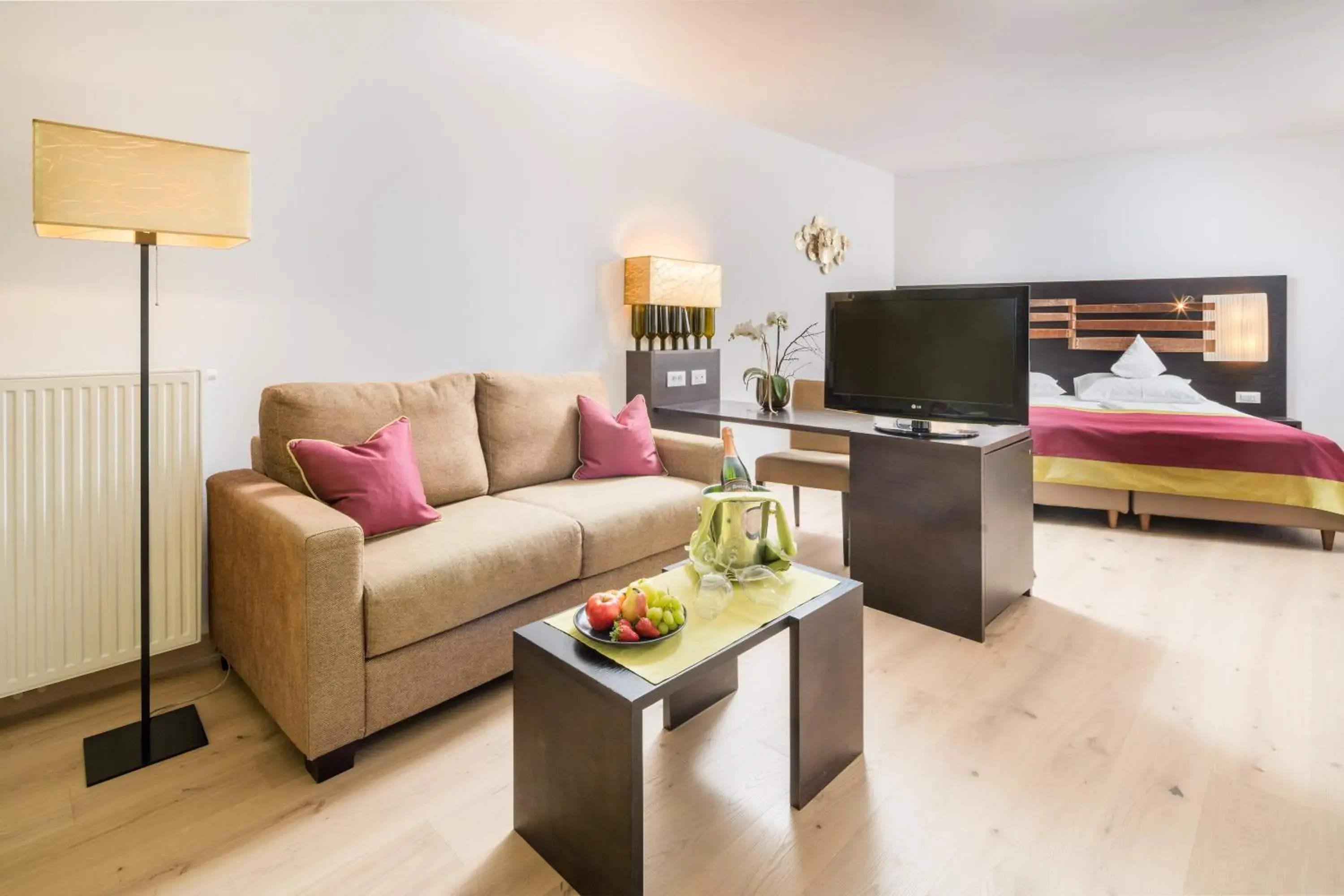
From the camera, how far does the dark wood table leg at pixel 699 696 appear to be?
201 centimetres

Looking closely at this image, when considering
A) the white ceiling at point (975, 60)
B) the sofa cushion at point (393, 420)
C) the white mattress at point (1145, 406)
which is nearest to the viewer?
the sofa cushion at point (393, 420)

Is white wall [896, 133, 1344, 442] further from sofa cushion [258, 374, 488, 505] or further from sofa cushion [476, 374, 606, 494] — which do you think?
sofa cushion [258, 374, 488, 505]

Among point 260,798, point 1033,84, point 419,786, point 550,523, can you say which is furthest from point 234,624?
point 1033,84

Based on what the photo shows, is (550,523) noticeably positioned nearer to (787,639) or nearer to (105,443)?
(787,639)

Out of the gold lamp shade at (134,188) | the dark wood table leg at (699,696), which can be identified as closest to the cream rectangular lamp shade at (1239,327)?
the dark wood table leg at (699,696)

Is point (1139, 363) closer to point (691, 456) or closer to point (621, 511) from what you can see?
point (691, 456)

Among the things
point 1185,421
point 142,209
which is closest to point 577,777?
point 142,209

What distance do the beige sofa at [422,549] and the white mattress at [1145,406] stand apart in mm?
3009

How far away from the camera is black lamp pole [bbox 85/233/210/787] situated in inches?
71.8

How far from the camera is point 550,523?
232 cm

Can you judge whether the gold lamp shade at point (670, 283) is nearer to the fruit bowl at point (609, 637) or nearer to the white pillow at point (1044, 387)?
the fruit bowl at point (609, 637)

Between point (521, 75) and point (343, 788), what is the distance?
3045 millimetres

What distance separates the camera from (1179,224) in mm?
5422

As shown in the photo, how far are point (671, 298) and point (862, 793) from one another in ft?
8.99
